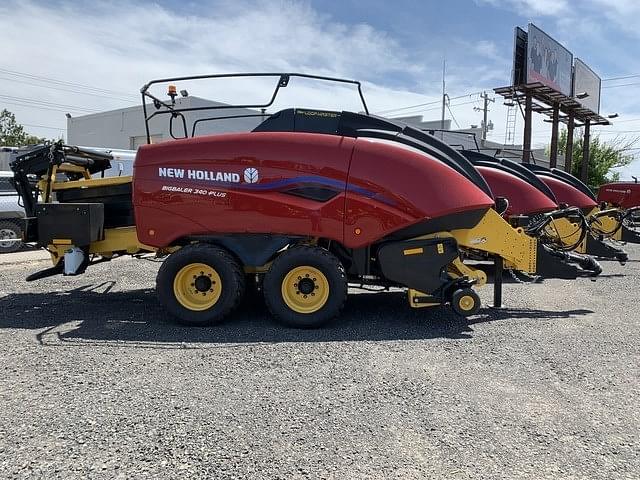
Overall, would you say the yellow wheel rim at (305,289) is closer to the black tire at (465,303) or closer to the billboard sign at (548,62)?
the black tire at (465,303)

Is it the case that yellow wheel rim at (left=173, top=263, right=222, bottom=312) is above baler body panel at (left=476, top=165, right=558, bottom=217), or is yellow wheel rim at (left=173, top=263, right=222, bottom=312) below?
below

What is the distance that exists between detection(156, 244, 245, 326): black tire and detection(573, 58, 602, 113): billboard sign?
28553 mm

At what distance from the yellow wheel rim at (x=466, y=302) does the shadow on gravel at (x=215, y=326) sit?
221 millimetres

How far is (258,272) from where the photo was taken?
19.5 ft

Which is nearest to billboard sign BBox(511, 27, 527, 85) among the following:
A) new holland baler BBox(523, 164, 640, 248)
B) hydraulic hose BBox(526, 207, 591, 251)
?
new holland baler BBox(523, 164, 640, 248)

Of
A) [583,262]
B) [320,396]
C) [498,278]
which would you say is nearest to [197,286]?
[320,396]

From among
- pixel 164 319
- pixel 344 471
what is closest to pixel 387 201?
pixel 164 319

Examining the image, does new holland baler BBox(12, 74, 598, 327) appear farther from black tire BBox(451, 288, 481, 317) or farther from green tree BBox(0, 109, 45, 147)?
green tree BBox(0, 109, 45, 147)

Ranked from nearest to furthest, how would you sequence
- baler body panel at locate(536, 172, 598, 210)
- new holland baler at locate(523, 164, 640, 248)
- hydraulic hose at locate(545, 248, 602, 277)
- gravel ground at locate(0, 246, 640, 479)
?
gravel ground at locate(0, 246, 640, 479), hydraulic hose at locate(545, 248, 602, 277), new holland baler at locate(523, 164, 640, 248), baler body panel at locate(536, 172, 598, 210)

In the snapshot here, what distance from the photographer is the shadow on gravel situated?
523cm

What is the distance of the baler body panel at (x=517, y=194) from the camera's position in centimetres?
920

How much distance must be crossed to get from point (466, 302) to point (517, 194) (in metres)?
4.38

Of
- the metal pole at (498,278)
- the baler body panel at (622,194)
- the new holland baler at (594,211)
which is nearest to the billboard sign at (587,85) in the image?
the baler body panel at (622,194)

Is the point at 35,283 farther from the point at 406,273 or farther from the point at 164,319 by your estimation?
the point at 406,273
